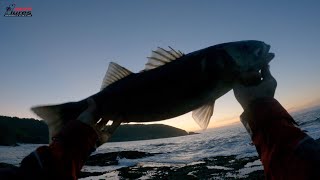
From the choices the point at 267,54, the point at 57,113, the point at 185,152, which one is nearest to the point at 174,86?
the point at 267,54

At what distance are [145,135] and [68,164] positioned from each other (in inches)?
5997

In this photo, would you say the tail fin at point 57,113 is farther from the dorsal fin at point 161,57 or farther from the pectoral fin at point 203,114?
the pectoral fin at point 203,114

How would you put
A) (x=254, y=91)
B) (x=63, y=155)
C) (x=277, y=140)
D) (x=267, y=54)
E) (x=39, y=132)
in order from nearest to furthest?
(x=277, y=140) → (x=63, y=155) → (x=254, y=91) → (x=267, y=54) → (x=39, y=132)

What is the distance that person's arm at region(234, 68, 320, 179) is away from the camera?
1683 millimetres

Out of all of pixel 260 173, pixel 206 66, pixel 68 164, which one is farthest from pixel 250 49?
pixel 260 173

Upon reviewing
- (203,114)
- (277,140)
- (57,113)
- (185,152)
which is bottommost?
(185,152)

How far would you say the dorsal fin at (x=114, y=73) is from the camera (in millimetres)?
3689

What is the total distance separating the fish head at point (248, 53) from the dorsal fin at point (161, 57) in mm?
566

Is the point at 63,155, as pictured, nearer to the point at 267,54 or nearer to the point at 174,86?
the point at 174,86

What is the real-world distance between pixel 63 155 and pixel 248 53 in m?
2.21

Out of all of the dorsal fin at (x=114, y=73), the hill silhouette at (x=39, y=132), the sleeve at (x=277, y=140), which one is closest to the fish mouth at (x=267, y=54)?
the sleeve at (x=277, y=140)

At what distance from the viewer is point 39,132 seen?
337ft

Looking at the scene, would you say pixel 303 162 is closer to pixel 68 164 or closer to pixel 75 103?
pixel 68 164

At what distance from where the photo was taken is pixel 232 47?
11.7ft
